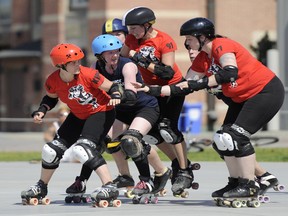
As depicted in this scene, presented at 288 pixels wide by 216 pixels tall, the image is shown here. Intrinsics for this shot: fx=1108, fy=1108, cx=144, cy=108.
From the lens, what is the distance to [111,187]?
10695 mm

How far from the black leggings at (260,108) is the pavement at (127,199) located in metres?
0.80

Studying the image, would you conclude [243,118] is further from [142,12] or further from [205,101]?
[205,101]

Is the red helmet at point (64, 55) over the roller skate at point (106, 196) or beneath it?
over

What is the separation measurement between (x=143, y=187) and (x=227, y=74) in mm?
1773

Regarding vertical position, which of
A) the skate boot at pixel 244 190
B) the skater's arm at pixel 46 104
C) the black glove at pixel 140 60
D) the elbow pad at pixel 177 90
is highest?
the black glove at pixel 140 60

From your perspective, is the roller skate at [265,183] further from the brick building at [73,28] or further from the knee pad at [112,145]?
the brick building at [73,28]

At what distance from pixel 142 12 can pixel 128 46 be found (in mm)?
429

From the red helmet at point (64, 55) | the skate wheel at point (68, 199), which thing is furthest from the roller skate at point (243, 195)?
the red helmet at point (64, 55)

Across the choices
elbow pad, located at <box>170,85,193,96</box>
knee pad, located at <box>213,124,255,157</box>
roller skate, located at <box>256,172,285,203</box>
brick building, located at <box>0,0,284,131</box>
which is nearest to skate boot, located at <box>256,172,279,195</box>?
roller skate, located at <box>256,172,285,203</box>

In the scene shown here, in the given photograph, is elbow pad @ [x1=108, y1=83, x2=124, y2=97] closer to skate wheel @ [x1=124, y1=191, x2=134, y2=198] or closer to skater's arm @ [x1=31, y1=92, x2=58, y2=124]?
skater's arm @ [x1=31, y1=92, x2=58, y2=124]

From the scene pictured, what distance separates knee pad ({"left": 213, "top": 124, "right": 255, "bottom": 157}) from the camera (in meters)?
10.4

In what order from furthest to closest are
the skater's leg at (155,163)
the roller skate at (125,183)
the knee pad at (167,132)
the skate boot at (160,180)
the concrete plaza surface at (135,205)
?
the roller skate at (125,183) < the skater's leg at (155,163) < the skate boot at (160,180) < the knee pad at (167,132) < the concrete plaza surface at (135,205)

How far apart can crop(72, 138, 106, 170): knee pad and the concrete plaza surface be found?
443mm

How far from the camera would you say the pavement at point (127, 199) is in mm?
10250
